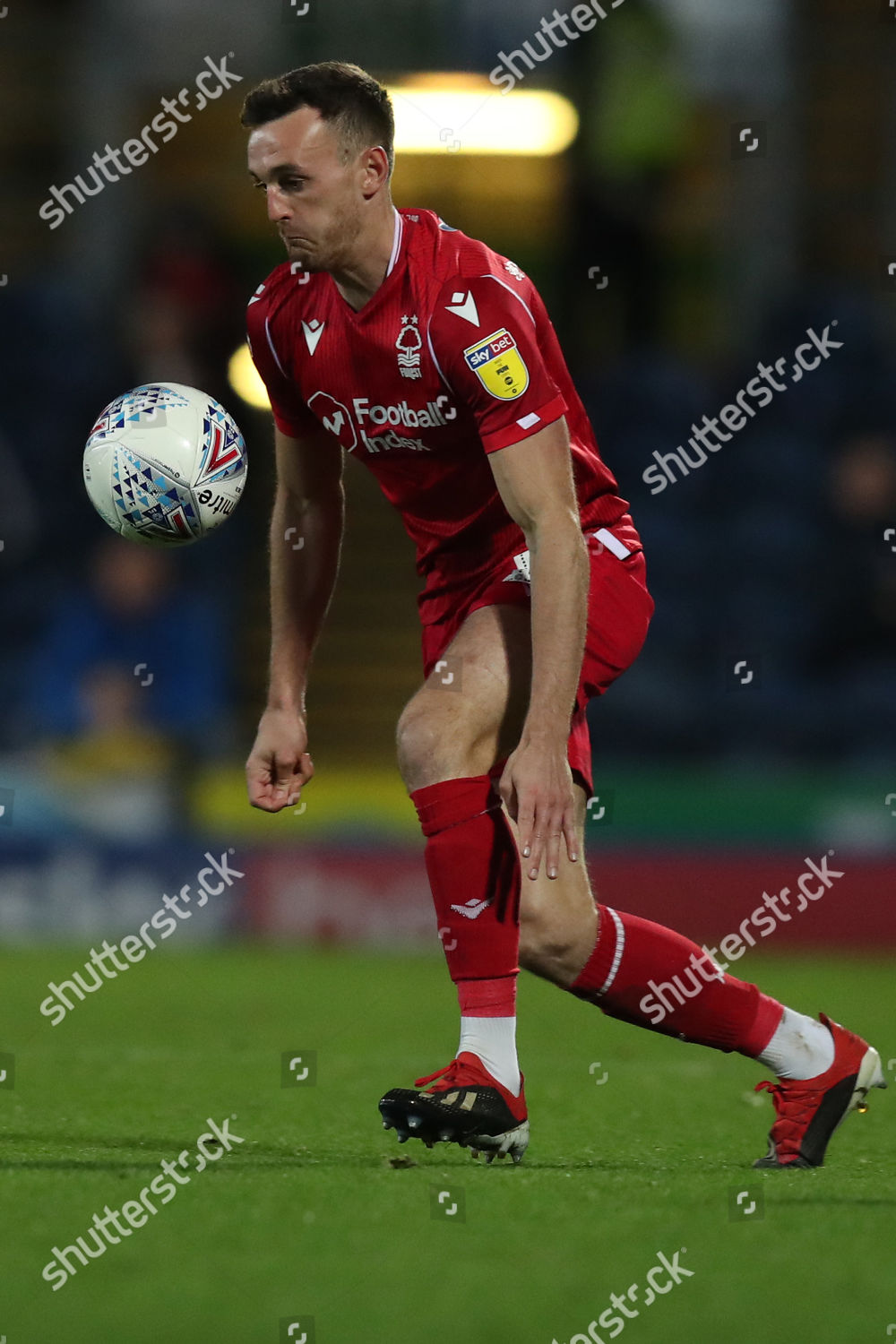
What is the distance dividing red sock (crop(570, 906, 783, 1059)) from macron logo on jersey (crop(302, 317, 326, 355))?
119 centimetres

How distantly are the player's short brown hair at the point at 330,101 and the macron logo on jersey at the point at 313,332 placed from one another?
326 millimetres

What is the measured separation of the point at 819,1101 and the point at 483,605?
111 centimetres

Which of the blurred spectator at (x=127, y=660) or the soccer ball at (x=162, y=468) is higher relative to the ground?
the soccer ball at (x=162, y=468)

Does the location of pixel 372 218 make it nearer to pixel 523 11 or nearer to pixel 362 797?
pixel 362 797

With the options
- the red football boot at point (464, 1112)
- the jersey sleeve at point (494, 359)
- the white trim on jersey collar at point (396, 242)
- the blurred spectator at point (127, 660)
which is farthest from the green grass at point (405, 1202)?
the blurred spectator at point (127, 660)

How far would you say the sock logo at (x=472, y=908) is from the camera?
12.1 feet

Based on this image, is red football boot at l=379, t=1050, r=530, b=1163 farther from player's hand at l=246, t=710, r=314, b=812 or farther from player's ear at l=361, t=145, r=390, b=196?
player's ear at l=361, t=145, r=390, b=196

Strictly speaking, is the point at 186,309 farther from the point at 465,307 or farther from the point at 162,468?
the point at 465,307

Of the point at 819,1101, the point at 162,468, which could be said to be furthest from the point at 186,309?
the point at 819,1101

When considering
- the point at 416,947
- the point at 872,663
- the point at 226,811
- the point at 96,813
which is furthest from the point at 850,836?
the point at 96,813

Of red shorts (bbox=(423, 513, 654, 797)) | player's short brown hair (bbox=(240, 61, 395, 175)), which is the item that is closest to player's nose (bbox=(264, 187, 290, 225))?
player's short brown hair (bbox=(240, 61, 395, 175))

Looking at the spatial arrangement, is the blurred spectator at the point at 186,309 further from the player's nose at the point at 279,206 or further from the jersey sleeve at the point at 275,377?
the player's nose at the point at 279,206

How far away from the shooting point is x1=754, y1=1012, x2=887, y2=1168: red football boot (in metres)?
3.77

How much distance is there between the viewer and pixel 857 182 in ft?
39.8
